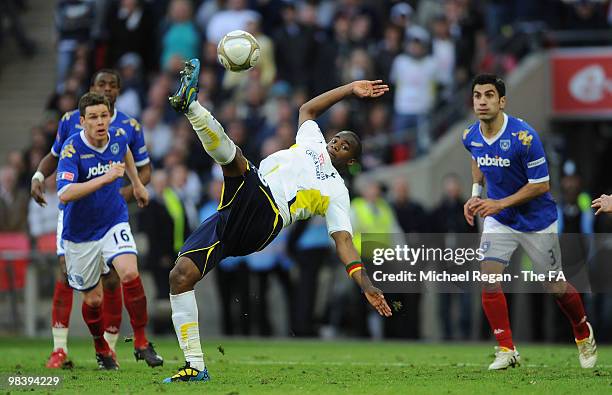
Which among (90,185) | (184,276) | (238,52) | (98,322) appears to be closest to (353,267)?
(184,276)

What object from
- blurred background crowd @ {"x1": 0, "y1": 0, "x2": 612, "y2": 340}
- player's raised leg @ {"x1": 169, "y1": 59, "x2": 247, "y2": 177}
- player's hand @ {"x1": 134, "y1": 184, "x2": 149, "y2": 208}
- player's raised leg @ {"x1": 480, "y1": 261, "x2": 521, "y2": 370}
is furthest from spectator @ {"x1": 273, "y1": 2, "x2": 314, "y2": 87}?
player's raised leg @ {"x1": 169, "y1": 59, "x2": 247, "y2": 177}

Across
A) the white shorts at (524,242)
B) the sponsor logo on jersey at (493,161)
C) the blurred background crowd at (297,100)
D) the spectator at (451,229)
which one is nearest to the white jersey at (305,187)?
the sponsor logo on jersey at (493,161)

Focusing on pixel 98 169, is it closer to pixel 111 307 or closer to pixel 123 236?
pixel 123 236

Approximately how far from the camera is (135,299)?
1286 cm

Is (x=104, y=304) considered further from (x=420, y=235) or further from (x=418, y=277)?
(x=420, y=235)

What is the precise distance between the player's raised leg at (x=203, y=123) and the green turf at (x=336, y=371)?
6.08 feet

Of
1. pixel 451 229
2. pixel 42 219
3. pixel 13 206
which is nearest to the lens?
pixel 451 229

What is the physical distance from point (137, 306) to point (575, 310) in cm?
426

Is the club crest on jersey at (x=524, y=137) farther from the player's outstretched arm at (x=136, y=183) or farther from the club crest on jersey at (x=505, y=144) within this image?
the player's outstretched arm at (x=136, y=183)

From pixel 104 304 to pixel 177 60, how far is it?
382 inches

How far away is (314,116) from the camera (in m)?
12.0

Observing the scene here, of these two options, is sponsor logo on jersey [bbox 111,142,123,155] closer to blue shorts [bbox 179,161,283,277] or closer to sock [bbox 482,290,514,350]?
blue shorts [bbox 179,161,283,277]

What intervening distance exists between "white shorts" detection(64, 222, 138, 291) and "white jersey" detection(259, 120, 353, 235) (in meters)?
1.96

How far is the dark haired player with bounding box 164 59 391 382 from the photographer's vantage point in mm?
10781
